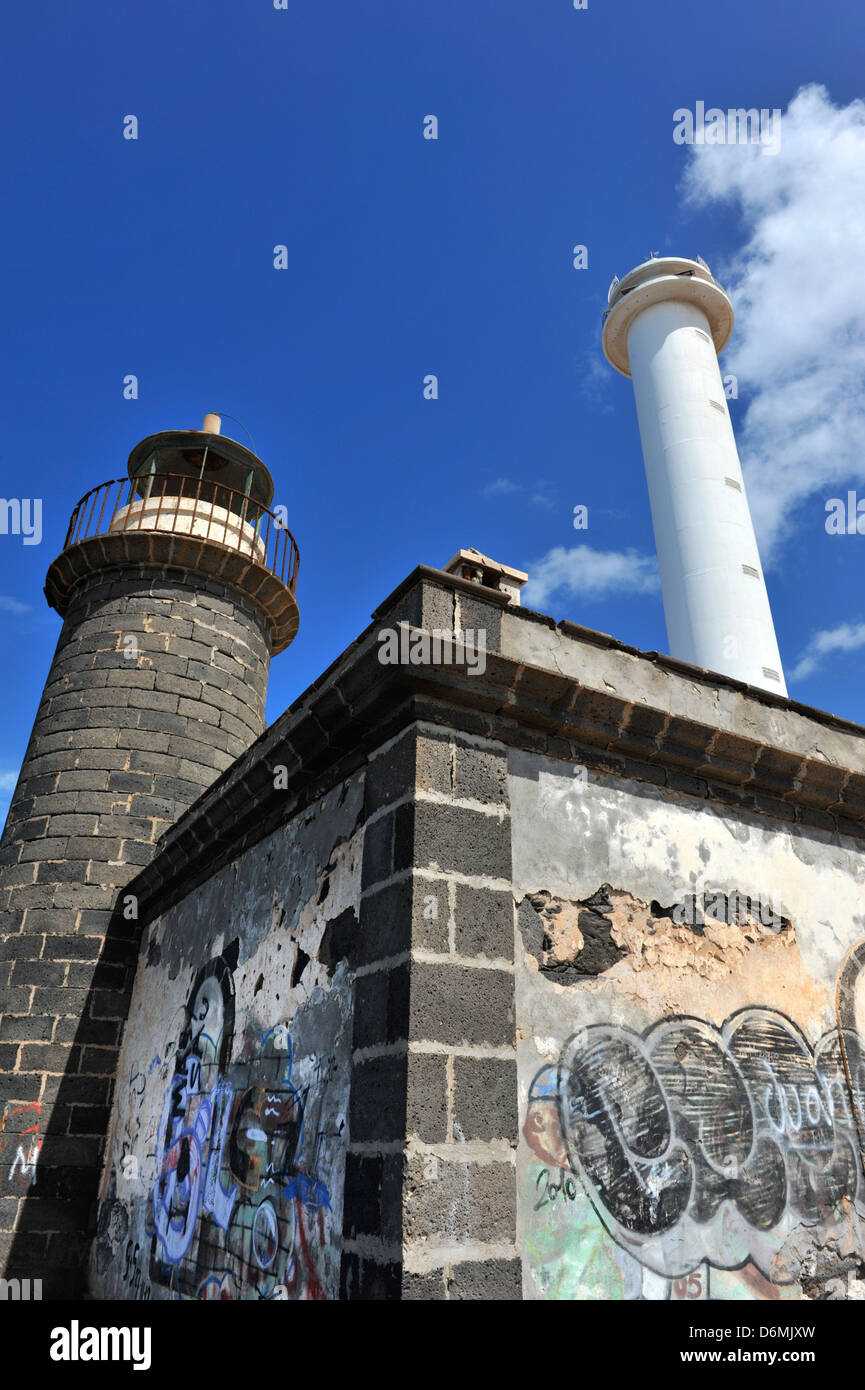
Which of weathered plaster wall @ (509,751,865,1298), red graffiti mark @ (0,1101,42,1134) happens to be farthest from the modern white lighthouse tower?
red graffiti mark @ (0,1101,42,1134)

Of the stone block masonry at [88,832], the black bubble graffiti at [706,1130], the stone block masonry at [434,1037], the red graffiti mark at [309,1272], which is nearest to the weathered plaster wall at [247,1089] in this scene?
the red graffiti mark at [309,1272]

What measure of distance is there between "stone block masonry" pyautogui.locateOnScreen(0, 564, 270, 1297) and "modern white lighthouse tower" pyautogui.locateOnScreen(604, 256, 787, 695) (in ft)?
25.1

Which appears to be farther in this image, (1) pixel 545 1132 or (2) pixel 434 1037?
(1) pixel 545 1132

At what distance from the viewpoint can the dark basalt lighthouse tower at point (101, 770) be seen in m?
6.96

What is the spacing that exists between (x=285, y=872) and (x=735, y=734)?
255 centimetres

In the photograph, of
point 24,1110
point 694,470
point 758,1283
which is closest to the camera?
point 758,1283

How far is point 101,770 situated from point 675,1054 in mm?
5830

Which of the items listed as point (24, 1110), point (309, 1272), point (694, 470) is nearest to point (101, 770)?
point (24, 1110)

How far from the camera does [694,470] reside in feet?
49.5

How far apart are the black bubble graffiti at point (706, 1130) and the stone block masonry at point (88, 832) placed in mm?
4993

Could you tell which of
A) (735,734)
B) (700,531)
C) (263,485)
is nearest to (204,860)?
(735,734)

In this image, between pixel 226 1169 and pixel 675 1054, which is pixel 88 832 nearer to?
pixel 226 1169

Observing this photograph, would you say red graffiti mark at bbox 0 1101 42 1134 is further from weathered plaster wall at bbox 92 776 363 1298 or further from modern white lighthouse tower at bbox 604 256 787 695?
modern white lighthouse tower at bbox 604 256 787 695
